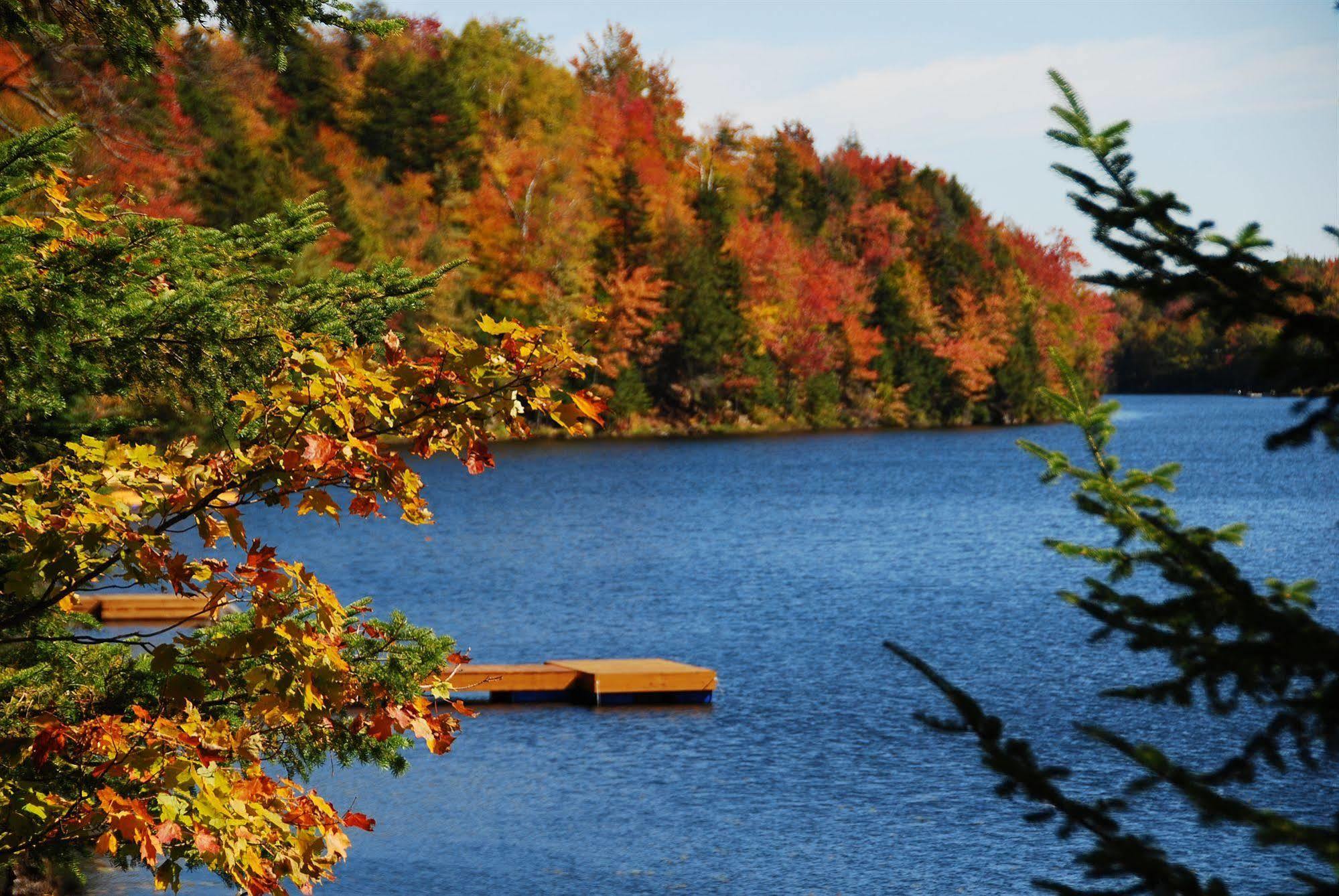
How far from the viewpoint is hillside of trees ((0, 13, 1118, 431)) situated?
5881cm

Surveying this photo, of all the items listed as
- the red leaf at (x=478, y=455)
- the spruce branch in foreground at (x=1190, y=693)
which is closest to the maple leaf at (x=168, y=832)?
the red leaf at (x=478, y=455)

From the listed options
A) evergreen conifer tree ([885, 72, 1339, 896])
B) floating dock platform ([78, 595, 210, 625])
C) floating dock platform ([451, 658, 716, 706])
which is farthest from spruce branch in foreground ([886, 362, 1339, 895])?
floating dock platform ([78, 595, 210, 625])

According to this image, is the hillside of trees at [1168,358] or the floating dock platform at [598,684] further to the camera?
the hillside of trees at [1168,358]

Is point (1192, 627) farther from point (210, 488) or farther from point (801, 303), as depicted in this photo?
point (801, 303)

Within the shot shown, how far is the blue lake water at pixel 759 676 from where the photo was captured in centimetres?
1306

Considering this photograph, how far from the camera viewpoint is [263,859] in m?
5.59

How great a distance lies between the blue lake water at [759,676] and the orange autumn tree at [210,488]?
6.34 m

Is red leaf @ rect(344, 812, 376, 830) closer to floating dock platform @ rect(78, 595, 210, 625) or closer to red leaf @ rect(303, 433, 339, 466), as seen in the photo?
red leaf @ rect(303, 433, 339, 466)

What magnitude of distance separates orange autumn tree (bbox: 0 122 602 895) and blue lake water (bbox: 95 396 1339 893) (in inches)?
250

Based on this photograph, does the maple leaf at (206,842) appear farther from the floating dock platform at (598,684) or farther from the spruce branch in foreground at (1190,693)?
the floating dock platform at (598,684)

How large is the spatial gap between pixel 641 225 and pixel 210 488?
62.9 metres

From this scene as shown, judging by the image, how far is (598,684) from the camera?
18.3 metres

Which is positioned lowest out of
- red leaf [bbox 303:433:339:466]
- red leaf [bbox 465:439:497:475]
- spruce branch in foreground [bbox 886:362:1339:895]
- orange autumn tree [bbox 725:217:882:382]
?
spruce branch in foreground [bbox 886:362:1339:895]

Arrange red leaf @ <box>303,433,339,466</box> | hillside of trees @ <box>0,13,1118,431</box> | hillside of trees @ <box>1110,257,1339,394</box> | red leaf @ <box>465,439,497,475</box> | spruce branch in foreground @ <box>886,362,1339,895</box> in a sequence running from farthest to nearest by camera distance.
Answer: hillside of trees @ <box>1110,257,1339,394</box> < hillside of trees @ <box>0,13,1118,431</box> < red leaf @ <box>465,439,497,475</box> < red leaf @ <box>303,433,339,466</box> < spruce branch in foreground @ <box>886,362,1339,895</box>
